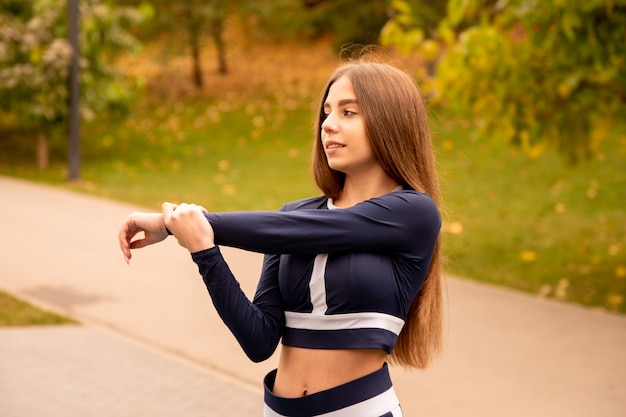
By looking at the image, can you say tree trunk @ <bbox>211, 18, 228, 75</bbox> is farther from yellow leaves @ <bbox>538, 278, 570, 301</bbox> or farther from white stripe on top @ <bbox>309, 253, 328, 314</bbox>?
white stripe on top @ <bbox>309, 253, 328, 314</bbox>

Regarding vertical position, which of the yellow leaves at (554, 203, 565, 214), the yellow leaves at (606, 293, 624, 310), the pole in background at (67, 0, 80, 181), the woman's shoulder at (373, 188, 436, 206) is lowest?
the yellow leaves at (554, 203, 565, 214)

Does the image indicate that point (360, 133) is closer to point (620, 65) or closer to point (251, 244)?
point (251, 244)

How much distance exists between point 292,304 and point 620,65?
6369 millimetres

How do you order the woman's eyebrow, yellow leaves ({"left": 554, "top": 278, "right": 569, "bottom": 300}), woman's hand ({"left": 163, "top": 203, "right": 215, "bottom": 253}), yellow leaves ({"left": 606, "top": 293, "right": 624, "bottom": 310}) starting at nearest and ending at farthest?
woman's hand ({"left": 163, "top": 203, "right": 215, "bottom": 253}) → the woman's eyebrow → yellow leaves ({"left": 606, "top": 293, "right": 624, "bottom": 310}) → yellow leaves ({"left": 554, "top": 278, "right": 569, "bottom": 300})

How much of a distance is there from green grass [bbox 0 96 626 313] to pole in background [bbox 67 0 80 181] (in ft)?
1.27

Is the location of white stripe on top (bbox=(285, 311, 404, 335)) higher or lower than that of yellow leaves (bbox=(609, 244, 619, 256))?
higher

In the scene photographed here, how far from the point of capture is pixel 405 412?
5.69 meters

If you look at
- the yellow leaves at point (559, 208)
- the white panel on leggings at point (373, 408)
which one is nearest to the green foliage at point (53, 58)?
the yellow leaves at point (559, 208)

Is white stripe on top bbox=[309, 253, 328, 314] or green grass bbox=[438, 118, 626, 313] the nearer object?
white stripe on top bbox=[309, 253, 328, 314]

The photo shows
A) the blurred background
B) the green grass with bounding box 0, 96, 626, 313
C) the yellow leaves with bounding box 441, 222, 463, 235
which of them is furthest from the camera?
the yellow leaves with bounding box 441, 222, 463, 235

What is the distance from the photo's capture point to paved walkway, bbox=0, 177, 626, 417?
5.80m

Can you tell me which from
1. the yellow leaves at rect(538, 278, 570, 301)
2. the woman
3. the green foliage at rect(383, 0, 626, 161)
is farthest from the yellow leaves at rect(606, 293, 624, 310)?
the woman

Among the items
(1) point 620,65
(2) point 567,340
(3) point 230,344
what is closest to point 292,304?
(3) point 230,344

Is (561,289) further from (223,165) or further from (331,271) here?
(223,165)
